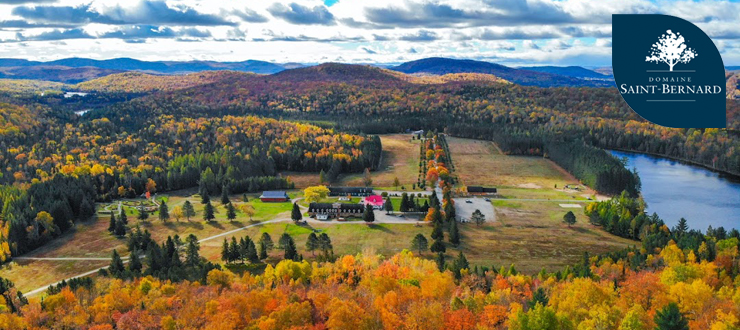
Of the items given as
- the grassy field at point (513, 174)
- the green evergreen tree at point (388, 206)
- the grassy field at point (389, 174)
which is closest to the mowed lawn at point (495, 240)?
the green evergreen tree at point (388, 206)

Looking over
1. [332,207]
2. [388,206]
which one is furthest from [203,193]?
[388,206]

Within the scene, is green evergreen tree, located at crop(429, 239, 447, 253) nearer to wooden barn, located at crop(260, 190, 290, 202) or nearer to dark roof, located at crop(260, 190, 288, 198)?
wooden barn, located at crop(260, 190, 290, 202)

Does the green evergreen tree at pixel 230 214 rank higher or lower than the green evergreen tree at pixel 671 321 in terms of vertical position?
Answer: lower

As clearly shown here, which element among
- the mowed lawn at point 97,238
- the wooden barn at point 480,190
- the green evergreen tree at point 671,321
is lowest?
the mowed lawn at point 97,238

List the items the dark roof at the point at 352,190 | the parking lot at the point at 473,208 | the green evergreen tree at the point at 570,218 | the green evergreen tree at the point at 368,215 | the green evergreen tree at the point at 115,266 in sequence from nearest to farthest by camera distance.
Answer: the green evergreen tree at the point at 115,266, the green evergreen tree at the point at 570,218, the green evergreen tree at the point at 368,215, the parking lot at the point at 473,208, the dark roof at the point at 352,190

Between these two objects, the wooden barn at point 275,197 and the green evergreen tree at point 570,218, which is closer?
the green evergreen tree at point 570,218

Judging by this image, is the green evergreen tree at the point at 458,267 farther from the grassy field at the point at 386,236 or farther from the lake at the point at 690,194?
the lake at the point at 690,194
